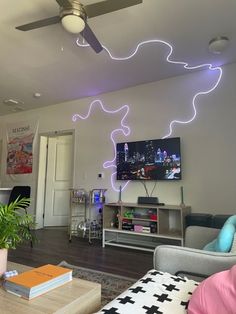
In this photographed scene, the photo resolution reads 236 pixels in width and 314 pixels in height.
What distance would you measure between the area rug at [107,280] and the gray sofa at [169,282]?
77cm

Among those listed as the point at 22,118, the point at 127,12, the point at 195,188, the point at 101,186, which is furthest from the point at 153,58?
the point at 22,118

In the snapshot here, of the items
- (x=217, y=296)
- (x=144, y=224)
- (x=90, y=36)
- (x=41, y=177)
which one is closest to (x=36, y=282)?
(x=217, y=296)

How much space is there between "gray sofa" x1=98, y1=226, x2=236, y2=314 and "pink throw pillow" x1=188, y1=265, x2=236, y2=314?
105 mm

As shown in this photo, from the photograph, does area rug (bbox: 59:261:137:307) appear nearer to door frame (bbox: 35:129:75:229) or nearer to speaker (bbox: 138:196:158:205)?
speaker (bbox: 138:196:158:205)

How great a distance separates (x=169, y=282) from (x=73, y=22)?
215cm

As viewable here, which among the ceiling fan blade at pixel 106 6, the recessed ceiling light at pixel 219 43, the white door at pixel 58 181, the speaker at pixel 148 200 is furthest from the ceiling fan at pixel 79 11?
the white door at pixel 58 181

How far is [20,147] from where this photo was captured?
5500mm

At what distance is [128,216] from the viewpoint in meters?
3.64

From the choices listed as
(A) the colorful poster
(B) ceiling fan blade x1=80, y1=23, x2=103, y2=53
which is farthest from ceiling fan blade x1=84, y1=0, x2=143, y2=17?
(A) the colorful poster

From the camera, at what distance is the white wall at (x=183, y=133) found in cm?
333

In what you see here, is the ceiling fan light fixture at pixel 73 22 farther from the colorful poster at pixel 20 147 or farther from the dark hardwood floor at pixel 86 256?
the colorful poster at pixel 20 147

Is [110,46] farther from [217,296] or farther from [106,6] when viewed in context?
[217,296]

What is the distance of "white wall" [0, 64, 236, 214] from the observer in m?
3.33

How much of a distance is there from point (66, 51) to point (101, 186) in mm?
2362
